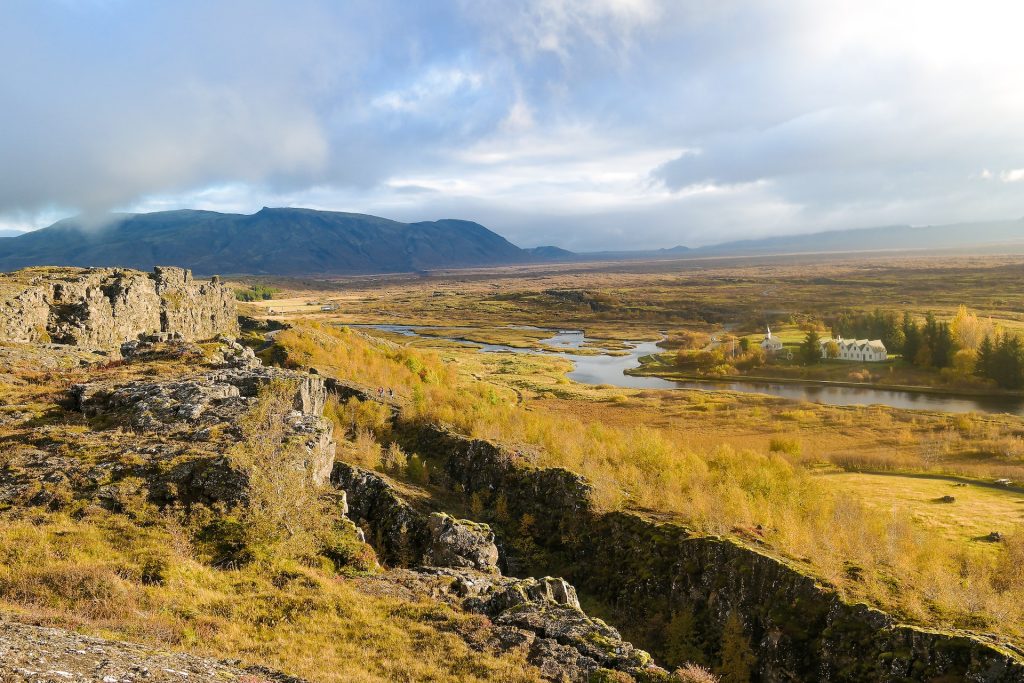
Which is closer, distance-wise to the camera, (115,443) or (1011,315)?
(115,443)

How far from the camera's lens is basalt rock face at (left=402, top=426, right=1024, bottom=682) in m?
13.9

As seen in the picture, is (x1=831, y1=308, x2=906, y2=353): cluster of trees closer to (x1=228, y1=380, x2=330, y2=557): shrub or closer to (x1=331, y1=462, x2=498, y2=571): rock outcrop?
(x1=331, y1=462, x2=498, y2=571): rock outcrop

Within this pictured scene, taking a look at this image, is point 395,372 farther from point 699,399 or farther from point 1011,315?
point 1011,315

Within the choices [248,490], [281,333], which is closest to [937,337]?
[281,333]

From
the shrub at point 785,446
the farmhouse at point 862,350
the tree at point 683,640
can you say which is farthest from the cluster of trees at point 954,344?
the tree at point 683,640

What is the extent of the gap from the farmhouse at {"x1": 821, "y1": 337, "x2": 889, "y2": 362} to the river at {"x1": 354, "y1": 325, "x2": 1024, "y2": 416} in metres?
14.6

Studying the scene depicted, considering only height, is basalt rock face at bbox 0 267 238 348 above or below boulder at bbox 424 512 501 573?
above

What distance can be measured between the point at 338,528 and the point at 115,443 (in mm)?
8240

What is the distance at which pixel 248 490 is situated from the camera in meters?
16.0

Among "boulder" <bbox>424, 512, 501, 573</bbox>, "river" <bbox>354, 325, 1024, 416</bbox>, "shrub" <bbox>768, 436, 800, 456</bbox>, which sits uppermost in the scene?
"boulder" <bbox>424, 512, 501, 573</bbox>

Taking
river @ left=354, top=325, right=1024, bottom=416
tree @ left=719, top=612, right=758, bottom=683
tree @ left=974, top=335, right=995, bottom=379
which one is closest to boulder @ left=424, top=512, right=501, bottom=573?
tree @ left=719, top=612, right=758, bottom=683

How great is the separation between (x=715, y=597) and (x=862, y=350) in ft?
353

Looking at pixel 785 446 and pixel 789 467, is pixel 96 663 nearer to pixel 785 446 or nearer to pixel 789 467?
pixel 789 467

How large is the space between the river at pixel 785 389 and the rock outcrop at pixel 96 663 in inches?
3624
